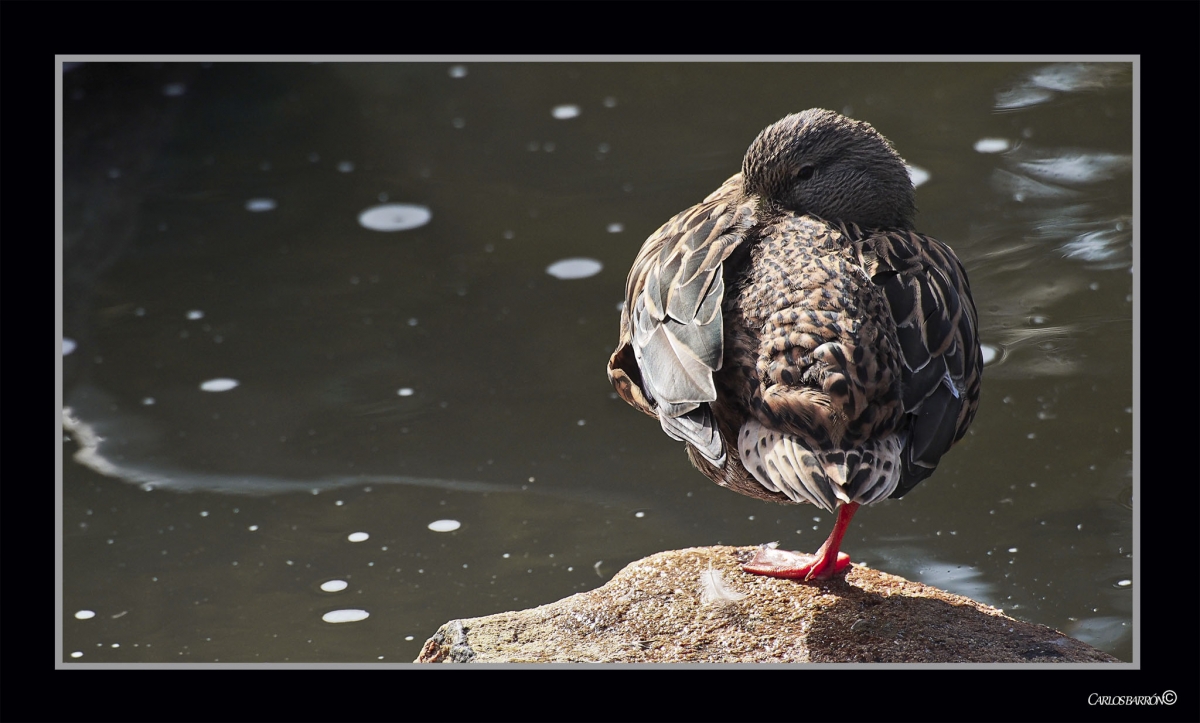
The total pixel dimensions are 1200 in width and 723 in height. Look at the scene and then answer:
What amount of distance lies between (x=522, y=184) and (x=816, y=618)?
411 centimetres

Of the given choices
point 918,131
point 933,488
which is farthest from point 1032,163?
point 933,488

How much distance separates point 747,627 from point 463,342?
9.22 ft

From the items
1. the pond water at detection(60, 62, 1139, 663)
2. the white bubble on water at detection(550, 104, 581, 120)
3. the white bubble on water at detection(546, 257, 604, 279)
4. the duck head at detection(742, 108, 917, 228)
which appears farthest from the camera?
the white bubble on water at detection(550, 104, 581, 120)

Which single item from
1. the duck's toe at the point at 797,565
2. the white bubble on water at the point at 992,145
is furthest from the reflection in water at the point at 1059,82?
the duck's toe at the point at 797,565

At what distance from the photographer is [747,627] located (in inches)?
130

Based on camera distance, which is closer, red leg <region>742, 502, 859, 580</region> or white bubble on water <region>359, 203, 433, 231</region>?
red leg <region>742, 502, 859, 580</region>

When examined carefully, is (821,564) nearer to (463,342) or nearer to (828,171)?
(828,171)

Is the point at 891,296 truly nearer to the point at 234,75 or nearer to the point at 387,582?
the point at 387,582

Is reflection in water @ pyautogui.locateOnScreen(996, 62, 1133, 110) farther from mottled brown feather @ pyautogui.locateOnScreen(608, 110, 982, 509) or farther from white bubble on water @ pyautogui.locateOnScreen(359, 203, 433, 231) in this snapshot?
mottled brown feather @ pyautogui.locateOnScreen(608, 110, 982, 509)

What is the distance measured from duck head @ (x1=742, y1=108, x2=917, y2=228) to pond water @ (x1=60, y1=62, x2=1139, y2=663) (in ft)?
3.24

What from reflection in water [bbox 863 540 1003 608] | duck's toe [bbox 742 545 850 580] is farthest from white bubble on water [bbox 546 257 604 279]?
duck's toe [bbox 742 545 850 580]

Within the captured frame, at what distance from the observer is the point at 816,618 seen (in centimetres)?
332

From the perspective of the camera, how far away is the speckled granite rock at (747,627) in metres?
3.16

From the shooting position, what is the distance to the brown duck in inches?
117
